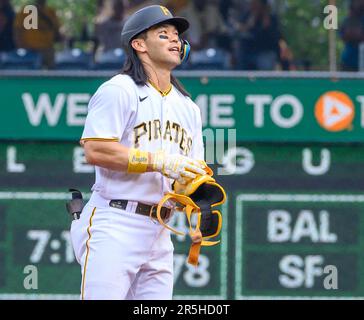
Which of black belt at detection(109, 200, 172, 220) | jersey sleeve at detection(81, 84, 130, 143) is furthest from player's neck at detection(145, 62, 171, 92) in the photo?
black belt at detection(109, 200, 172, 220)

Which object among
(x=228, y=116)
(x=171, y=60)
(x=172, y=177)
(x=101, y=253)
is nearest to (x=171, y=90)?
(x=171, y=60)

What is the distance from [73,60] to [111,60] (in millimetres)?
316

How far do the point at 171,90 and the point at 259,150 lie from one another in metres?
2.96

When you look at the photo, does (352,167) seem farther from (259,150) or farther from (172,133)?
(172,133)

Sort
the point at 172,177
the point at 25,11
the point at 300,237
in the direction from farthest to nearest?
the point at 25,11, the point at 300,237, the point at 172,177

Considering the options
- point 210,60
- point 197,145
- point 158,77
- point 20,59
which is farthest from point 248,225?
point 158,77

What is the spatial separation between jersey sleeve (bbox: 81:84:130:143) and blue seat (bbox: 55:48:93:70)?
379 centimetres

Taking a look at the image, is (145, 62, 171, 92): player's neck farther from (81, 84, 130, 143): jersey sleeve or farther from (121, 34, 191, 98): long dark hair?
(81, 84, 130, 143): jersey sleeve

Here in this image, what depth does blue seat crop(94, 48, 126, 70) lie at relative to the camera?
9.57 metres

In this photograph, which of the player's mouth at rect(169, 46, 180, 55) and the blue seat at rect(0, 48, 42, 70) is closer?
the player's mouth at rect(169, 46, 180, 55)

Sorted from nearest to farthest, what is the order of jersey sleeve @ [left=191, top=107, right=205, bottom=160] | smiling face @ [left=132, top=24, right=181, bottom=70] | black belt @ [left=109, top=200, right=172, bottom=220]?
1. black belt @ [left=109, top=200, right=172, bottom=220]
2. smiling face @ [left=132, top=24, right=181, bottom=70]
3. jersey sleeve @ [left=191, top=107, right=205, bottom=160]

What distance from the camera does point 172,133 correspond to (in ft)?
19.7

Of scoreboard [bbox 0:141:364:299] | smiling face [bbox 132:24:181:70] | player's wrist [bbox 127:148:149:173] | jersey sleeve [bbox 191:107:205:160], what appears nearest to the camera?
player's wrist [bbox 127:148:149:173]

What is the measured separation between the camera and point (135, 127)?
5.89 metres
